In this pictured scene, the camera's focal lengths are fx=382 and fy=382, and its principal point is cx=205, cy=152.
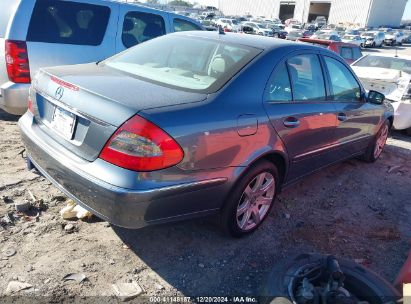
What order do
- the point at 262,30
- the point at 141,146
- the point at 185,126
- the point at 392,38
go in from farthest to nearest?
the point at 392,38 < the point at 262,30 < the point at 185,126 < the point at 141,146

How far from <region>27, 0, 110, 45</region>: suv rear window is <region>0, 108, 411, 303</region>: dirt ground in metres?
1.54

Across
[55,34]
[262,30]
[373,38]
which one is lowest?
[373,38]

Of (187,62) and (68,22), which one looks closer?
(187,62)

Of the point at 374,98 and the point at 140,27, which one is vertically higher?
the point at 140,27

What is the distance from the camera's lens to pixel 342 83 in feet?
14.0

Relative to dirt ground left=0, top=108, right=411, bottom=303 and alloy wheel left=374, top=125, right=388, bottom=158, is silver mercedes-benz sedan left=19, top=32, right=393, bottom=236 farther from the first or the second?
alloy wheel left=374, top=125, right=388, bottom=158

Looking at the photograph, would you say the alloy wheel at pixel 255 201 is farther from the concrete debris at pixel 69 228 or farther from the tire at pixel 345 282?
the concrete debris at pixel 69 228

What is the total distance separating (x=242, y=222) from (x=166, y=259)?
721 millimetres

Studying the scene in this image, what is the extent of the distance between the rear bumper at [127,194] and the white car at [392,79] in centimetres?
531

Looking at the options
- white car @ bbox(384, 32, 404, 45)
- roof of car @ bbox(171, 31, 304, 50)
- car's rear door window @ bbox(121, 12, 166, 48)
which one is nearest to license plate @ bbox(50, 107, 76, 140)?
roof of car @ bbox(171, 31, 304, 50)

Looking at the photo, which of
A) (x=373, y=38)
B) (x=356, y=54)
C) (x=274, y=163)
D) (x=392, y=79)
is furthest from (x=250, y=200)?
(x=373, y=38)

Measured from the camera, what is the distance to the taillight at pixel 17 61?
178 inches

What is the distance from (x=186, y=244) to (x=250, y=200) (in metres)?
0.65

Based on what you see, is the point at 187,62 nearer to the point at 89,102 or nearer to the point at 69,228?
the point at 89,102
